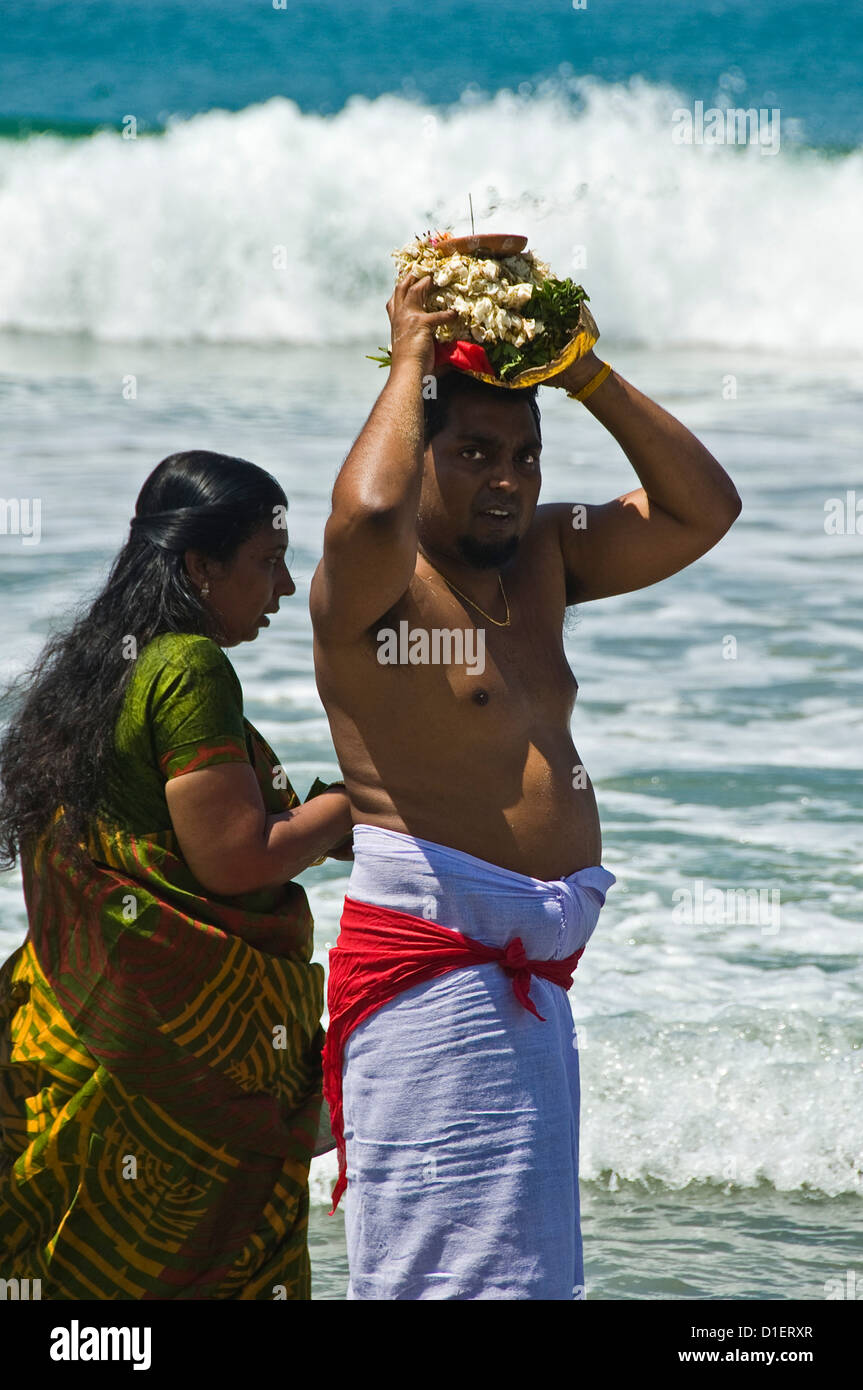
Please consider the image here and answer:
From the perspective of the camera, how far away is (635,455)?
275 centimetres

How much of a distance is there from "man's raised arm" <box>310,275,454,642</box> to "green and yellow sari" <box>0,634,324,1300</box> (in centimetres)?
37

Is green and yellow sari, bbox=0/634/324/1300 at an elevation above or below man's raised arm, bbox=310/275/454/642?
below

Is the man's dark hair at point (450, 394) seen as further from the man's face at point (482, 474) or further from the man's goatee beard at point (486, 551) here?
the man's goatee beard at point (486, 551)

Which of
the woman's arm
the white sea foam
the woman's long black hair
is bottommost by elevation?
the woman's arm

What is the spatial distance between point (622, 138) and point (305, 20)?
190 inches

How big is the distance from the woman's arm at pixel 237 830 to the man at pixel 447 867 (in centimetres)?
17

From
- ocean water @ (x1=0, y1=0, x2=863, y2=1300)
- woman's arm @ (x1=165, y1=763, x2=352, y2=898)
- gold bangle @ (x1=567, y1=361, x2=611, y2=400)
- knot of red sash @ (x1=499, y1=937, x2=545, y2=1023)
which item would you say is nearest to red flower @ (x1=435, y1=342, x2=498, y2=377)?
gold bangle @ (x1=567, y1=361, x2=611, y2=400)

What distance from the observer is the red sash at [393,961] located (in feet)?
8.05

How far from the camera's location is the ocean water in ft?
14.5

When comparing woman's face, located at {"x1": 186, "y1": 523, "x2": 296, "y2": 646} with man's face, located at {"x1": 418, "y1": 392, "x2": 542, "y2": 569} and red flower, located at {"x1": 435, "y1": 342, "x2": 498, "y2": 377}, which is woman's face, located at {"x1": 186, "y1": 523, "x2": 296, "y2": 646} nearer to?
man's face, located at {"x1": 418, "y1": 392, "x2": 542, "y2": 569}

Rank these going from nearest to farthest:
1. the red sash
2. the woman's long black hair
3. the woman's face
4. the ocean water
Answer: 1. the red sash
2. the woman's long black hair
3. the woman's face
4. the ocean water

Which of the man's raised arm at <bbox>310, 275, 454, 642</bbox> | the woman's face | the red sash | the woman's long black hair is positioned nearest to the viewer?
the man's raised arm at <bbox>310, 275, 454, 642</bbox>

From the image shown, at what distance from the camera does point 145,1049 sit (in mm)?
2697
